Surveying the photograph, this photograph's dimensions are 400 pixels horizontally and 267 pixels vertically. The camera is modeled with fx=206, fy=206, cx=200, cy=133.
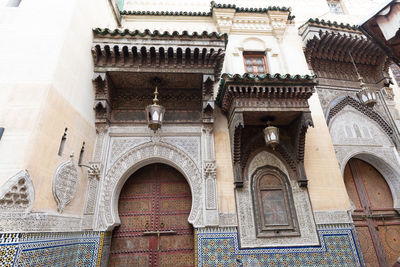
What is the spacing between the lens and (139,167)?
13.1 ft

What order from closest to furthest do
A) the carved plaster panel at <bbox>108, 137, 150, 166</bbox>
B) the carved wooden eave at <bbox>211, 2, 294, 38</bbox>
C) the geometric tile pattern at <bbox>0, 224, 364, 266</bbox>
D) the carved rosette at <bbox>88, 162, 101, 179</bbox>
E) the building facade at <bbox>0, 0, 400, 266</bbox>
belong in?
the building facade at <bbox>0, 0, 400, 266</bbox> → the geometric tile pattern at <bbox>0, 224, 364, 266</bbox> → the carved rosette at <bbox>88, 162, 101, 179</bbox> → the carved plaster panel at <bbox>108, 137, 150, 166</bbox> → the carved wooden eave at <bbox>211, 2, 294, 38</bbox>

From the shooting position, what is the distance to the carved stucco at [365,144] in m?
4.38

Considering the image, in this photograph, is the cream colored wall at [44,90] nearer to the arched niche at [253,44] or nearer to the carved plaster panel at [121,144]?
the carved plaster panel at [121,144]

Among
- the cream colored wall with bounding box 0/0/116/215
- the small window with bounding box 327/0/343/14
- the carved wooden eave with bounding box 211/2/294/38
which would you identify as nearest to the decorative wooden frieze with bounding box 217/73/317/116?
the carved wooden eave with bounding box 211/2/294/38

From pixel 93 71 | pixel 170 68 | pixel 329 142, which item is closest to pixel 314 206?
pixel 329 142

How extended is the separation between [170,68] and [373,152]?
466 centimetres

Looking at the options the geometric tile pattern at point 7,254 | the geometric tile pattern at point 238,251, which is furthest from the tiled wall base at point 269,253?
the geometric tile pattern at point 7,254

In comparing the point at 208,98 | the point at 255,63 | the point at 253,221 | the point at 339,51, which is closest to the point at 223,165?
the point at 253,221

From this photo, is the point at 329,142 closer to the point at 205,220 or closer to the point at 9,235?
the point at 205,220

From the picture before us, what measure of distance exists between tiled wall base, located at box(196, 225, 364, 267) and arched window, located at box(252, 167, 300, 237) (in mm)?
288

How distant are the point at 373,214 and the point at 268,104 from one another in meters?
3.21

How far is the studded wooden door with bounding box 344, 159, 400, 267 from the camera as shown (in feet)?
12.8

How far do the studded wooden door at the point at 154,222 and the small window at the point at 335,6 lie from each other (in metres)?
6.52

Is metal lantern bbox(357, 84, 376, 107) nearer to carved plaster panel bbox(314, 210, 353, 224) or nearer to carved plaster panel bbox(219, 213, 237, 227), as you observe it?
carved plaster panel bbox(314, 210, 353, 224)
